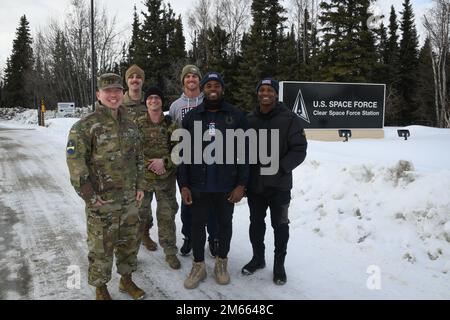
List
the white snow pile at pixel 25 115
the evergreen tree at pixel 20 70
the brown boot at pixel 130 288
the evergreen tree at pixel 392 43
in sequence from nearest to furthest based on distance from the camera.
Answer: the brown boot at pixel 130 288 → the white snow pile at pixel 25 115 → the evergreen tree at pixel 392 43 → the evergreen tree at pixel 20 70

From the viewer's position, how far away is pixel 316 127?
43.1 ft

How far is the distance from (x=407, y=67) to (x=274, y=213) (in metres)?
41.2

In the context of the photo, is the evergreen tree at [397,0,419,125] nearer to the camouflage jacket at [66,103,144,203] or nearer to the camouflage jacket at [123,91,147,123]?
the camouflage jacket at [123,91,147,123]

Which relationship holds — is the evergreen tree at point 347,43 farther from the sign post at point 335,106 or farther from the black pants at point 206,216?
the black pants at point 206,216

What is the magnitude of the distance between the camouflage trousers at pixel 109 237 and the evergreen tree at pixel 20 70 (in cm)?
5388

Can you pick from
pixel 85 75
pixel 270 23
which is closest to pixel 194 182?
pixel 270 23

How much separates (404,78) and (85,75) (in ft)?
115

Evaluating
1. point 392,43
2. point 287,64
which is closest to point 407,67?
point 392,43

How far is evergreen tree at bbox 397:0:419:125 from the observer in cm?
3741

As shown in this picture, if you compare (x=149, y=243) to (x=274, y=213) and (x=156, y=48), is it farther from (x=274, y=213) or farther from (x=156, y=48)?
(x=156, y=48)

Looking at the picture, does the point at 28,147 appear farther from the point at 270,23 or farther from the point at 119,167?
the point at 270,23

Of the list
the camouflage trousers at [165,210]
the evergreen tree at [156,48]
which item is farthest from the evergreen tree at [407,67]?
the camouflage trousers at [165,210]

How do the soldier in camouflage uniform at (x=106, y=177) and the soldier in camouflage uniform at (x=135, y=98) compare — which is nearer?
the soldier in camouflage uniform at (x=106, y=177)

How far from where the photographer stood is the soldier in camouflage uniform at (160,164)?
4113 mm
